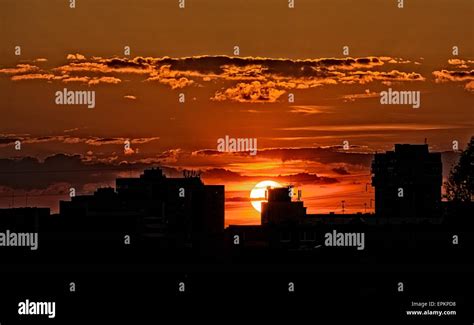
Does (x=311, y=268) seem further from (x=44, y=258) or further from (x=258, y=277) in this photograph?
(x=44, y=258)

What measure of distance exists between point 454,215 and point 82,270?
58.8m

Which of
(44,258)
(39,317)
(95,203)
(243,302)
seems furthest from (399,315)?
(95,203)

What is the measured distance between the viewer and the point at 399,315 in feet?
403

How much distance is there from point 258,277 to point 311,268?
782cm

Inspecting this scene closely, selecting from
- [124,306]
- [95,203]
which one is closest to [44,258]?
[124,306]

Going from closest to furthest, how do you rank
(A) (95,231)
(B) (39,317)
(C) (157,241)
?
(B) (39,317) → (A) (95,231) → (C) (157,241)

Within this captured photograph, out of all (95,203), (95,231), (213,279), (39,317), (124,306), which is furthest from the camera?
(95,203)

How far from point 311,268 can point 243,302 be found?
17.9 m

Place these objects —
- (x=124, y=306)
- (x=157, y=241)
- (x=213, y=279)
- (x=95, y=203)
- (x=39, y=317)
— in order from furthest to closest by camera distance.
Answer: (x=95, y=203) < (x=157, y=241) < (x=213, y=279) < (x=124, y=306) < (x=39, y=317)

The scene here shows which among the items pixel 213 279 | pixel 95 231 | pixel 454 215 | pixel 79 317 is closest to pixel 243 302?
pixel 213 279

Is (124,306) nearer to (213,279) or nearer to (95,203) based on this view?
(213,279)

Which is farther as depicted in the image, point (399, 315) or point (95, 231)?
point (95, 231)

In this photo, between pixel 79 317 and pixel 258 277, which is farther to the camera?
pixel 258 277

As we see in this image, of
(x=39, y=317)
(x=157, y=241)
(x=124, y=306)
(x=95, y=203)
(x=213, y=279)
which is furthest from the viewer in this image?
(x=95, y=203)
